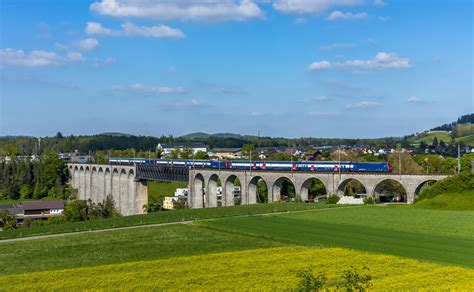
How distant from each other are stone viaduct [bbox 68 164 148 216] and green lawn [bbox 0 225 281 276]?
66369mm

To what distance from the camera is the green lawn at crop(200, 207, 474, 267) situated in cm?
4231

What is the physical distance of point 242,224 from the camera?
60562mm

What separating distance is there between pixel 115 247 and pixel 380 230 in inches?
975

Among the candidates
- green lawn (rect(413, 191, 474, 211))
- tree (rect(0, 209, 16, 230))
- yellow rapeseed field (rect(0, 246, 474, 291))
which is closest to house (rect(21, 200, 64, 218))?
tree (rect(0, 209, 16, 230))

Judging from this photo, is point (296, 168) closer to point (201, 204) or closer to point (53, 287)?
point (201, 204)

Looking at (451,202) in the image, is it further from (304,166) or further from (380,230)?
(304,166)

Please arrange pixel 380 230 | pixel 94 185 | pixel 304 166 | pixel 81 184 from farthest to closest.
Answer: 1. pixel 81 184
2. pixel 94 185
3. pixel 304 166
4. pixel 380 230

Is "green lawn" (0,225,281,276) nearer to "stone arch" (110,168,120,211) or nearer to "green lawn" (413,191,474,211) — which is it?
"green lawn" (413,191,474,211)

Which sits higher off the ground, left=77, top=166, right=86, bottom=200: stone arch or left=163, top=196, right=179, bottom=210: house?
left=77, top=166, right=86, bottom=200: stone arch

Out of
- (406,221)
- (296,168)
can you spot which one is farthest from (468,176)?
(296,168)

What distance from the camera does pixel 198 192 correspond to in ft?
347

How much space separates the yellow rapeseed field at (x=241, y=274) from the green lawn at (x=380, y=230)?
4.34 meters

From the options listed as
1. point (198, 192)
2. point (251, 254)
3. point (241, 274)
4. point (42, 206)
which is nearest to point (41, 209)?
point (42, 206)

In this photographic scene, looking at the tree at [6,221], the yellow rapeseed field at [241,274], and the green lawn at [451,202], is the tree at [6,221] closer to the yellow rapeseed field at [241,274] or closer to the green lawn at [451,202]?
the yellow rapeseed field at [241,274]
